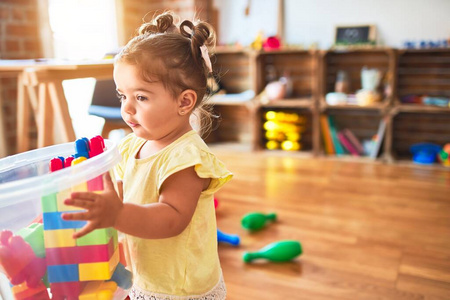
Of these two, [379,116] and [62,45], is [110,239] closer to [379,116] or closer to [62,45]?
[62,45]

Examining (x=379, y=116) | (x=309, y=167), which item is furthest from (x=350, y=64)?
(x=309, y=167)

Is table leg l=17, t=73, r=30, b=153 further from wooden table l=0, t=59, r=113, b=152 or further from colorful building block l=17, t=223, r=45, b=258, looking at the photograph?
colorful building block l=17, t=223, r=45, b=258

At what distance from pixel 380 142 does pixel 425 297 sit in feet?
6.18

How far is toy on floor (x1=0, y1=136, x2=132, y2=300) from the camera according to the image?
0.61m

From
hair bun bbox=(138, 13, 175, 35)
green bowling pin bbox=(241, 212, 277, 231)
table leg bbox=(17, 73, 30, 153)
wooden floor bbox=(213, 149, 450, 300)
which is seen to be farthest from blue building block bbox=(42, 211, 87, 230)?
table leg bbox=(17, 73, 30, 153)

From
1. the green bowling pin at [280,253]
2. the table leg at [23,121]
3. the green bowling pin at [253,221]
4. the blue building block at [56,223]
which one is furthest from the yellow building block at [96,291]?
the table leg at [23,121]

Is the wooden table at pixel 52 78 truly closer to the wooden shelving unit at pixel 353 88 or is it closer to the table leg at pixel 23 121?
the table leg at pixel 23 121

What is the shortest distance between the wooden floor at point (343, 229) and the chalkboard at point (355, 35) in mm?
918

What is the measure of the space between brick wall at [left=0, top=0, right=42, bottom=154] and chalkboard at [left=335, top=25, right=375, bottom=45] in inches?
83.2

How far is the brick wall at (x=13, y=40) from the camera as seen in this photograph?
2.50m

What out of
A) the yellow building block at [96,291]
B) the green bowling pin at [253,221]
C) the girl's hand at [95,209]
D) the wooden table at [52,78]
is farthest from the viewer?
the green bowling pin at [253,221]

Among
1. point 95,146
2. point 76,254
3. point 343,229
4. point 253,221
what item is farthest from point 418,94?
point 76,254

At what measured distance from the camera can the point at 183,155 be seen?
2.44 feet

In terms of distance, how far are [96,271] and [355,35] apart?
299 cm
